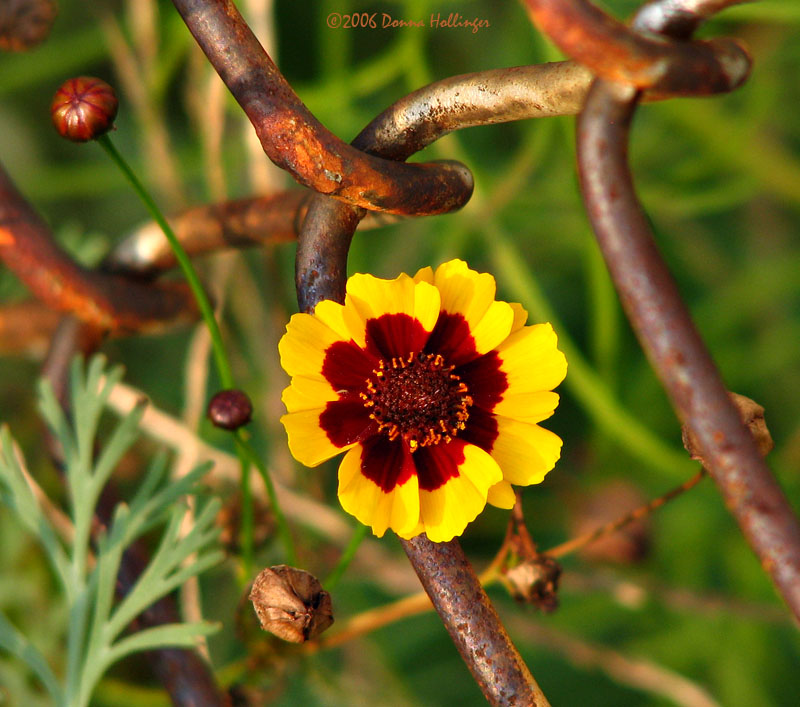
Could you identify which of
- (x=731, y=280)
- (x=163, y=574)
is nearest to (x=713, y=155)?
(x=731, y=280)

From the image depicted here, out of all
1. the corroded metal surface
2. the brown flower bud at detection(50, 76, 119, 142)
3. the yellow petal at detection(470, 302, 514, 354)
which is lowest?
the corroded metal surface

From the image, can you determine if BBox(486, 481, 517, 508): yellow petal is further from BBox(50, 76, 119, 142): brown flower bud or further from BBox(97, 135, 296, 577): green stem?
BBox(50, 76, 119, 142): brown flower bud

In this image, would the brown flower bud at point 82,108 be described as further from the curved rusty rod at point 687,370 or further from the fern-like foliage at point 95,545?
the curved rusty rod at point 687,370

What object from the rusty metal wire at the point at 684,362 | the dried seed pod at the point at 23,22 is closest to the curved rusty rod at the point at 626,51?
the rusty metal wire at the point at 684,362

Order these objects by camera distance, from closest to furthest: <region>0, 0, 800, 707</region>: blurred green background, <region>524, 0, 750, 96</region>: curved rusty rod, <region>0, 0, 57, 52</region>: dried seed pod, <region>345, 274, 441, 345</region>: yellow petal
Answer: <region>524, 0, 750, 96</region>: curved rusty rod, <region>345, 274, 441, 345</region>: yellow petal, <region>0, 0, 57, 52</region>: dried seed pod, <region>0, 0, 800, 707</region>: blurred green background

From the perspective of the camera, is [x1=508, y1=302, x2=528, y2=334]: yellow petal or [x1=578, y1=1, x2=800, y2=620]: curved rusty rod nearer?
[x1=578, y1=1, x2=800, y2=620]: curved rusty rod

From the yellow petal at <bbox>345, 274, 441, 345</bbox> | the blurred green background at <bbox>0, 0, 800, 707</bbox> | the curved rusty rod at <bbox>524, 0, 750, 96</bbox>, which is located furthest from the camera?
the blurred green background at <bbox>0, 0, 800, 707</bbox>

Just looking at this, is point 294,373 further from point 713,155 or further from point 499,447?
point 713,155

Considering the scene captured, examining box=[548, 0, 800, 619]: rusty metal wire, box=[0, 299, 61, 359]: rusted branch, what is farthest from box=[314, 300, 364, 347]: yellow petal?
box=[0, 299, 61, 359]: rusted branch

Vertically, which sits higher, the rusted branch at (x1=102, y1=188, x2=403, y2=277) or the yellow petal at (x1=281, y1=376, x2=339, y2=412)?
the rusted branch at (x1=102, y1=188, x2=403, y2=277)
